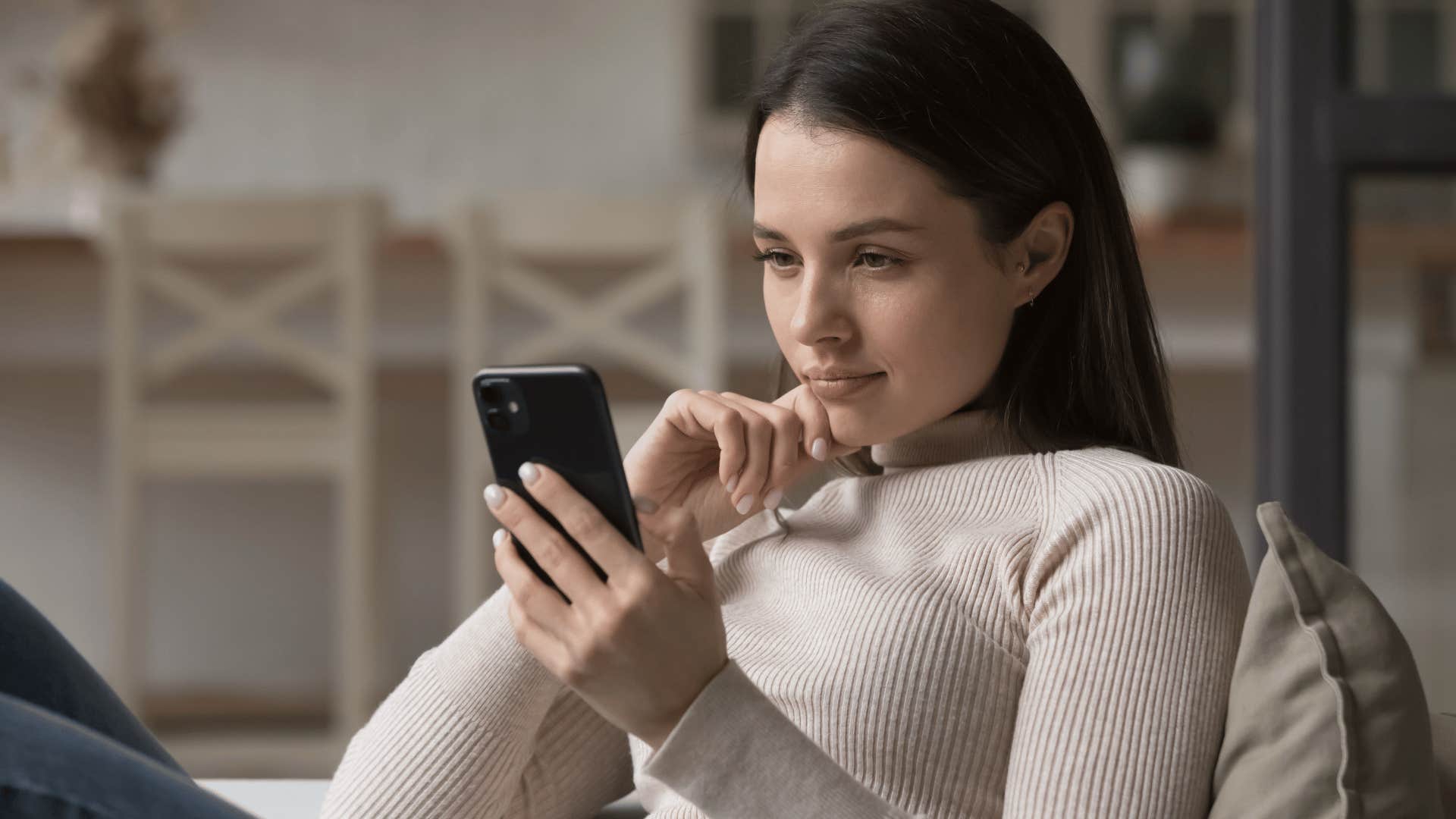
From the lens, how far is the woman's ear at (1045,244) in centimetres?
84

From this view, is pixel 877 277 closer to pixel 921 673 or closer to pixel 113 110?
pixel 921 673

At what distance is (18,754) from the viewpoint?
64 cm

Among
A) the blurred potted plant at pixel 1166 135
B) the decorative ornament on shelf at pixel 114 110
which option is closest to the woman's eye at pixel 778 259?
the blurred potted plant at pixel 1166 135

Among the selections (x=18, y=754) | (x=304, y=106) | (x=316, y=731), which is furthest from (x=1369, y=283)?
(x=304, y=106)

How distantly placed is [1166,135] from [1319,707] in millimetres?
2757

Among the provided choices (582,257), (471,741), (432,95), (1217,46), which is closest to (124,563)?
(582,257)

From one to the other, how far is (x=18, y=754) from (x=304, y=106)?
3262mm

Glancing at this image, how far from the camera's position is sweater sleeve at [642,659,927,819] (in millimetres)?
652

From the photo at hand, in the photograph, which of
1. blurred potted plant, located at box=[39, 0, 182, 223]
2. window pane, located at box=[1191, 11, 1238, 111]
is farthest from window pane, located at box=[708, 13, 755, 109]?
blurred potted plant, located at box=[39, 0, 182, 223]

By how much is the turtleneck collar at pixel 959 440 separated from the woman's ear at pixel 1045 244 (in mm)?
88

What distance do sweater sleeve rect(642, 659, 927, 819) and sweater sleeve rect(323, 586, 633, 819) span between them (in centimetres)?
25

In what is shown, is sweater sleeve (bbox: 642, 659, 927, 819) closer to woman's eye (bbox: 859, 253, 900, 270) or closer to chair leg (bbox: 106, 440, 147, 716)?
Result: woman's eye (bbox: 859, 253, 900, 270)

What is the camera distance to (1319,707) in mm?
663

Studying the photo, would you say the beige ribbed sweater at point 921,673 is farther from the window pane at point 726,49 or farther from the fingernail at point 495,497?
the window pane at point 726,49
